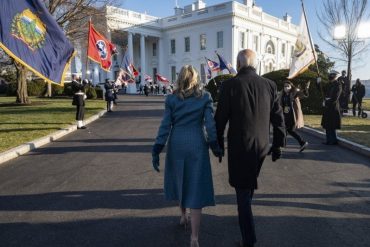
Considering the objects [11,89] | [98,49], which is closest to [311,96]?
[98,49]

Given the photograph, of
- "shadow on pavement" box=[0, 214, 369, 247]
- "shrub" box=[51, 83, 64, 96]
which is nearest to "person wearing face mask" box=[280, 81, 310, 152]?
"shadow on pavement" box=[0, 214, 369, 247]

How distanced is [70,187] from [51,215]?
51.1 inches

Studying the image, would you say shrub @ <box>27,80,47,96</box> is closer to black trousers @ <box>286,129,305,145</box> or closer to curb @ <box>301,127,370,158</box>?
curb @ <box>301,127,370,158</box>

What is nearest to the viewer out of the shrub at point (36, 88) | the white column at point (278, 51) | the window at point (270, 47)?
the shrub at point (36, 88)

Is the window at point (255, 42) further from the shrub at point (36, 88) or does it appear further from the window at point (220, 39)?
the shrub at point (36, 88)

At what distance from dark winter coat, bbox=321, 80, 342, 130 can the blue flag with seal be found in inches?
266

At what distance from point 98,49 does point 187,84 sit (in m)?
12.9

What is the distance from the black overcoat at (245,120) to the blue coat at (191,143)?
20 centimetres

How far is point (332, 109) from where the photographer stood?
32.6 feet

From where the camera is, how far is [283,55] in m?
66.1

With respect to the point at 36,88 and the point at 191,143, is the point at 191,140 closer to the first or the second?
the point at 191,143

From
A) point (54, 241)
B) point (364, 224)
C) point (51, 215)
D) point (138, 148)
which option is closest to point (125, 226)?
point (54, 241)

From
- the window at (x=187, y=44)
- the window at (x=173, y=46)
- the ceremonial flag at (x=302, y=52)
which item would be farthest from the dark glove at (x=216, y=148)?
the window at (x=173, y=46)

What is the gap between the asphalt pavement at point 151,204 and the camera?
4.09m
